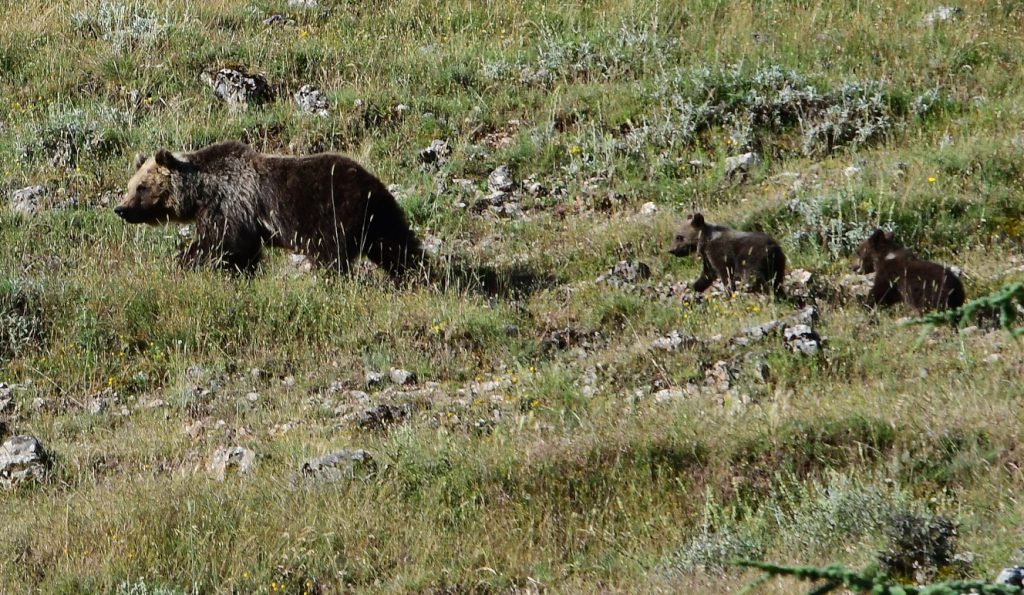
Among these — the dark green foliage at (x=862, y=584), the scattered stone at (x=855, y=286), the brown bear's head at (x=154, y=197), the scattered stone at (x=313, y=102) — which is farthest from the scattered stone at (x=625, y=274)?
the dark green foliage at (x=862, y=584)

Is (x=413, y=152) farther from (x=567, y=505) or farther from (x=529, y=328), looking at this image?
(x=567, y=505)

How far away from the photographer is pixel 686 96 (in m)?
12.7

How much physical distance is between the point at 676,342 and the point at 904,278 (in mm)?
1687

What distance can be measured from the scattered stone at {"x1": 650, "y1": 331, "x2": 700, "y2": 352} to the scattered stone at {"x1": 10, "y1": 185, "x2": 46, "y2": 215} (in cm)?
655

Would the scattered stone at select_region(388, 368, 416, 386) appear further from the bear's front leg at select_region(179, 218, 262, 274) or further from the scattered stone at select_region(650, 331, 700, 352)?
the bear's front leg at select_region(179, 218, 262, 274)

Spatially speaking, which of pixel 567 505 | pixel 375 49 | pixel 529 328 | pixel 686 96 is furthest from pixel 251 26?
pixel 567 505

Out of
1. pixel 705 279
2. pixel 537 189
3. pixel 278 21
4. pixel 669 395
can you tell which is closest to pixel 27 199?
pixel 278 21

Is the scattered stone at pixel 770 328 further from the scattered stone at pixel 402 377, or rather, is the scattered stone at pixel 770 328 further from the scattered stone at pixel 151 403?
the scattered stone at pixel 151 403

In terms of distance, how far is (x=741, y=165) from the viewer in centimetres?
1177

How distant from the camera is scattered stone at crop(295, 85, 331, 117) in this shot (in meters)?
13.5

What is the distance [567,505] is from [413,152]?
6.93 m

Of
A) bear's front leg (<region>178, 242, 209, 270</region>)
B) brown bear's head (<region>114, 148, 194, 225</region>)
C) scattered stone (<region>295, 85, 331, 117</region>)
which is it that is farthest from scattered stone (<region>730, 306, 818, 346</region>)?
scattered stone (<region>295, 85, 331, 117</region>)

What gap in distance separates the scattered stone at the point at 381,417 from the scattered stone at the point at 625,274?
2.53m

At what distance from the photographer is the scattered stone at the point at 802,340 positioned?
8242 mm
